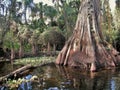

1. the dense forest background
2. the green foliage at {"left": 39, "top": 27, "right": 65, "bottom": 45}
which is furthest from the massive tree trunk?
the green foliage at {"left": 39, "top": 27, "right": 65, "bottom": 45}

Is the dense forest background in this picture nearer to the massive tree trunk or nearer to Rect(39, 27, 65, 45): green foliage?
Rect(39, 27, 65, 45): green foliage

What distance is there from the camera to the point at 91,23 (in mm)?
23281

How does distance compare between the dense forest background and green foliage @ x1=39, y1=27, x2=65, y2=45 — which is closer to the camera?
the dense forest background

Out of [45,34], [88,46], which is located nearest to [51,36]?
[45,34]

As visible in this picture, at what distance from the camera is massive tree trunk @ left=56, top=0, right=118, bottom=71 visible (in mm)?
20997

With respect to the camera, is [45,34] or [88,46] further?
[45,34]

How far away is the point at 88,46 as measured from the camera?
21750 mm

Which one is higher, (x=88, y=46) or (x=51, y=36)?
(x=51, y=36)

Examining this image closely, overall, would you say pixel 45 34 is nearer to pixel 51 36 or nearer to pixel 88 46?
pixel 51 36

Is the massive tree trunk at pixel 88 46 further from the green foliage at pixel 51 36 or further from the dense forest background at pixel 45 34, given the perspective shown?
the green foliage at pixel 51 36

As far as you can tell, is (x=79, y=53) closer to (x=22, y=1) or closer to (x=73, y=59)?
(x=73, y=59)

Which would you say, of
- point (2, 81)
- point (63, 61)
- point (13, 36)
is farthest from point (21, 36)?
point (2, 81)

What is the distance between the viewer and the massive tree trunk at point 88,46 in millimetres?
20997

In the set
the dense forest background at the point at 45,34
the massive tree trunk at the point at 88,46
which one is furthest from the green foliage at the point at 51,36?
the massive tree trunk at the point at 88,46
